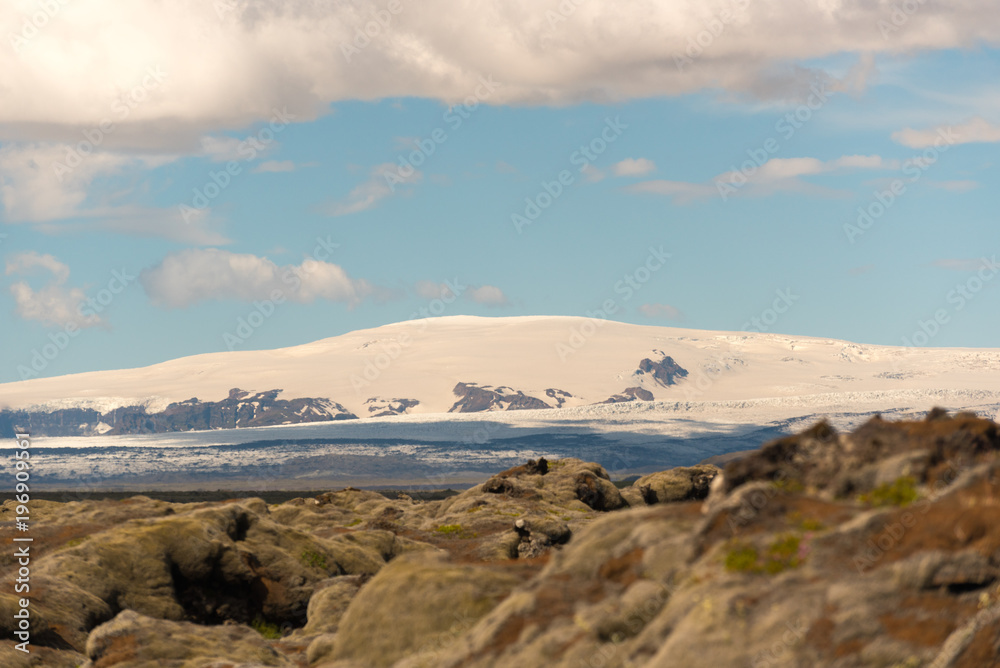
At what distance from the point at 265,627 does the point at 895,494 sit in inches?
1363

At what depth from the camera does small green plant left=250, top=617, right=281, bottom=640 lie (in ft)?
144

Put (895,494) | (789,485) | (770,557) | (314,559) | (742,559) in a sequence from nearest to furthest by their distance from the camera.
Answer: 1. (770,557)
2. (742,559)
3. (895,494)
4. (789,485)
5. (314,559)

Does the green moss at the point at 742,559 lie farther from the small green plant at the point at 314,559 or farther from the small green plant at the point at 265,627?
the small green plant at the point at 314,559

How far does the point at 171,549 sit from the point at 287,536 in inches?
338

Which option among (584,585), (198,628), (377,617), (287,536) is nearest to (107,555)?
(287,536)

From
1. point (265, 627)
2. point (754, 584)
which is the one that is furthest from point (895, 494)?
point (265, 627)

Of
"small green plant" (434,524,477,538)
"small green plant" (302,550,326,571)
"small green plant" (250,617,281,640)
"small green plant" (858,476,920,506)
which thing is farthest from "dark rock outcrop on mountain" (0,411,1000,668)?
"small green plant" (434,524,477,538)

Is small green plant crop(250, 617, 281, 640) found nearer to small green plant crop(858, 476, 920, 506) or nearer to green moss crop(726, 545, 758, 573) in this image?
green moss crop(726, 545, 758, 573)

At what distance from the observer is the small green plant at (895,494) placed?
1723cm

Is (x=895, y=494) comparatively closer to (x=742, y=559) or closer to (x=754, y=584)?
(x=742, y=559)

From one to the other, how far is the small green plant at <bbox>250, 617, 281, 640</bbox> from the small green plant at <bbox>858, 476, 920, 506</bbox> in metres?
33.1

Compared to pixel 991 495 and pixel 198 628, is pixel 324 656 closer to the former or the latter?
pixel 198 628

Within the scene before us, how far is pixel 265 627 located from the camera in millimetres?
44750

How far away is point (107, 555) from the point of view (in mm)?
44250
